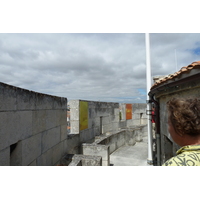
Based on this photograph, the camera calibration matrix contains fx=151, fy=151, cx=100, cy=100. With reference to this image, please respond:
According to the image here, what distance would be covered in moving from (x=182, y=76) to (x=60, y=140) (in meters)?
3.88

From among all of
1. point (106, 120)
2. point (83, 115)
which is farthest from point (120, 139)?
point (83, 115)

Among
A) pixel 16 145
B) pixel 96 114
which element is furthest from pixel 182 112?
pixel 96 114

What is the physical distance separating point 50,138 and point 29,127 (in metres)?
1.19

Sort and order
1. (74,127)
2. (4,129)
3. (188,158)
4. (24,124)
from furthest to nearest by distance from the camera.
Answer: (74,127)
(24,124)
(4,129)
(188,158)

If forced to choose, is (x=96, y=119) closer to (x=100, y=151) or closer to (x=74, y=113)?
(x=74, y=113)

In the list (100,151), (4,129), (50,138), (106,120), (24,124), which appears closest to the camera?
(4,129)

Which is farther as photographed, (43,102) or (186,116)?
(43,102)

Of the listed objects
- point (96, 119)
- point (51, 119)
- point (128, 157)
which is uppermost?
point (51, 119)

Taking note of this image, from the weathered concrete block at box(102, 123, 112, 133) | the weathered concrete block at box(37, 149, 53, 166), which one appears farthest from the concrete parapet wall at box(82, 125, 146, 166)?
the weathered concrete block at box(37, 149, 53, 166)

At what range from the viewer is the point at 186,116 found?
135cm

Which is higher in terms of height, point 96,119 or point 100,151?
point 96,119

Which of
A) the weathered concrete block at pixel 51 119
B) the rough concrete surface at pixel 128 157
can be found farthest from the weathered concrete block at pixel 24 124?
the rough concrete surface at pixel 128 157

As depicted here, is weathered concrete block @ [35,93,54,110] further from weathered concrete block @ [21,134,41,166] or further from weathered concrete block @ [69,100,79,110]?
weathered concrete block @ [69,100,79,110]

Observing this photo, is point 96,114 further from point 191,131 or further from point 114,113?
point 191,131
